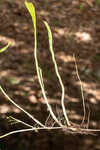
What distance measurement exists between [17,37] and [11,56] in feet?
0.79

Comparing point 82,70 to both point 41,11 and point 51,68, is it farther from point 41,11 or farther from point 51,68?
point 41,11

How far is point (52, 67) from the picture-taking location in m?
1.84

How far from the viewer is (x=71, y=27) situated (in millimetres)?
2260

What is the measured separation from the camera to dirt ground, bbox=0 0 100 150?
56.2 inches

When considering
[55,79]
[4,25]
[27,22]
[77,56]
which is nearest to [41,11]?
[27,22]

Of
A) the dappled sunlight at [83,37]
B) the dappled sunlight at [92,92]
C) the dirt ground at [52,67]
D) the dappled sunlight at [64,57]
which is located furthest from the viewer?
the dappled sunlight at [83,37]

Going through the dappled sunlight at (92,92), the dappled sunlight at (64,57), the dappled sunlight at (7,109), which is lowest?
the dappled sunlight at (92,92)

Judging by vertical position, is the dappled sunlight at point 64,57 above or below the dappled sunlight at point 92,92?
above

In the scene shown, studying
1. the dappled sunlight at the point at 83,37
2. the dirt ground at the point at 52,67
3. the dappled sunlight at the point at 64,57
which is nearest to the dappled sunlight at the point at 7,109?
the dirt ground at the point at 52,67

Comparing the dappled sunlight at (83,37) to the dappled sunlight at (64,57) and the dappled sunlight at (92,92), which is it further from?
the dappled sunlight at (92,92)

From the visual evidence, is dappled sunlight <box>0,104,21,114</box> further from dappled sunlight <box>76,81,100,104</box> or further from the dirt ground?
dappled sunlight <box>76,81,100,104</box>

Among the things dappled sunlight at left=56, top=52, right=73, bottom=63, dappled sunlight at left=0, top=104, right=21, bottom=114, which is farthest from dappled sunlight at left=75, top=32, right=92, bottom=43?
dappled sunlight at left=0, top=104, right=21, bottom=114

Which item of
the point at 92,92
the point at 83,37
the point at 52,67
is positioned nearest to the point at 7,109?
the point at 52,67

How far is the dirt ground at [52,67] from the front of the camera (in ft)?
4.68
